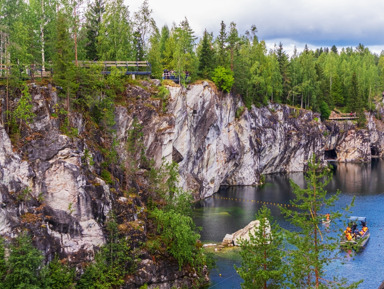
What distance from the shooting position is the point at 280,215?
63812 mm

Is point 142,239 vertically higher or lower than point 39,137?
lower

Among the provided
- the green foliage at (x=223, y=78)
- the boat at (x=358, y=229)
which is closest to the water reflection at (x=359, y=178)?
the boat at (x=358, y=229)

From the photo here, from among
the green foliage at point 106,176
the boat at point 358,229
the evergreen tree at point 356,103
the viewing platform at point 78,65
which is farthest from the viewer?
the evergreen tree at point 356,103

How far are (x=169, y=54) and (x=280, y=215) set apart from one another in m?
32.0

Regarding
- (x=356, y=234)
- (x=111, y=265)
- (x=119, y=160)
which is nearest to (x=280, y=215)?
(x=356, y=234)

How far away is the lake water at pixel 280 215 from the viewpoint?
145 ft

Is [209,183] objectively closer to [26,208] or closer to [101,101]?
[101,101]

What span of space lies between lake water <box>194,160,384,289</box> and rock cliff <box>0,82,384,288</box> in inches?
160

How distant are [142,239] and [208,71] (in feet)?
144

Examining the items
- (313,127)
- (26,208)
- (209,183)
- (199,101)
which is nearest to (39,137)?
(26,208)

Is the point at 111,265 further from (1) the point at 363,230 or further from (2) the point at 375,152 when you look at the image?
(2) the point at 375,152

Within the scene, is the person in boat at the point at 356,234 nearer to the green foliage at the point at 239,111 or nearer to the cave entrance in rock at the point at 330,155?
the green foliage at the point at 239,111

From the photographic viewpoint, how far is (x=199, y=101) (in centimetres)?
7062

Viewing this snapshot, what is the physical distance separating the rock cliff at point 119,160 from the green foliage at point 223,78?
8.08 ft
